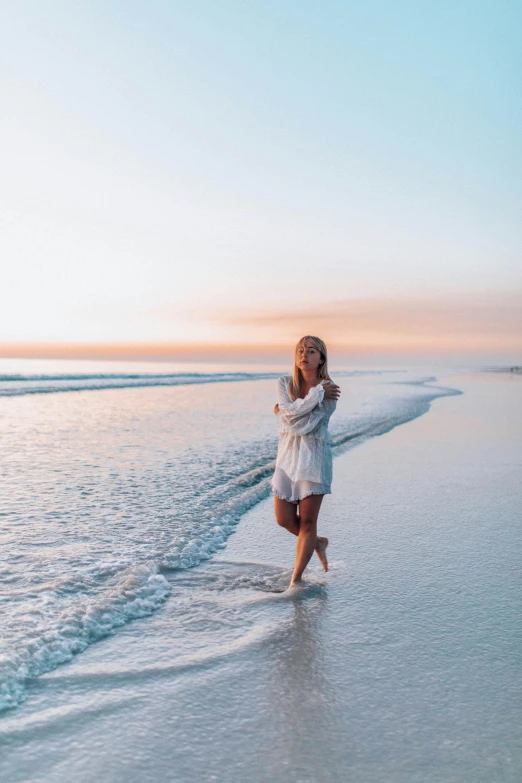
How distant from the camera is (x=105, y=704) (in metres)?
2.85

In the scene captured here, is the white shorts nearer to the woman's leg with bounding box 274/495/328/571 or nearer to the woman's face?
the woman's leg with bounding box 274/495/328/571

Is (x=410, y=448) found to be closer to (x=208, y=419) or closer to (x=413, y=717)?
(x=208, y=419)

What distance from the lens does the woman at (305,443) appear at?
4441 mm

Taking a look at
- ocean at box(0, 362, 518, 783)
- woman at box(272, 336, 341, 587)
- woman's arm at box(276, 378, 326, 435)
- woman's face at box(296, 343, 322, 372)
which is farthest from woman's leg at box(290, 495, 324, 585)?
woman's face at box(296, 343, 322, 372)

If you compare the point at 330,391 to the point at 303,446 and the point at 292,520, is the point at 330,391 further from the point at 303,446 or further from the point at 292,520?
the point at 292,520

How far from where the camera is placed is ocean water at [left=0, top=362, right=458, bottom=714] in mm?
3691

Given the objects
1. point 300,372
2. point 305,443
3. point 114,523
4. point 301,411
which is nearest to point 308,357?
point 300,372

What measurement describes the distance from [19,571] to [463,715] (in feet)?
10.6

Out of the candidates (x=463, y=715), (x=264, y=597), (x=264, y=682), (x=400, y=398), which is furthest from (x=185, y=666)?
(x=400, y=398)

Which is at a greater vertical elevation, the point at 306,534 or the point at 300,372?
the point at 300,372

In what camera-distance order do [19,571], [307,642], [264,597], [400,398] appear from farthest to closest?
[400,398], [19,571], [264,597], [307,642]

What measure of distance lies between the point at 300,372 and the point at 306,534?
47.3 inches

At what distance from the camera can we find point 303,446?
14.9 feet

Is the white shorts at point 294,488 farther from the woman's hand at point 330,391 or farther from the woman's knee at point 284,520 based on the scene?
the woman's hand at point 330,391
